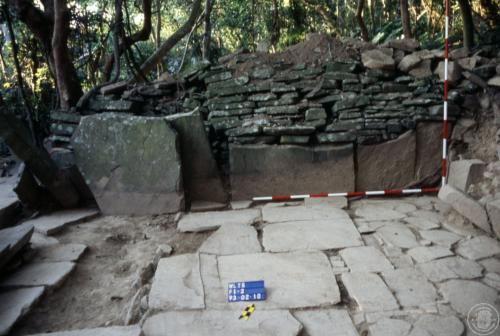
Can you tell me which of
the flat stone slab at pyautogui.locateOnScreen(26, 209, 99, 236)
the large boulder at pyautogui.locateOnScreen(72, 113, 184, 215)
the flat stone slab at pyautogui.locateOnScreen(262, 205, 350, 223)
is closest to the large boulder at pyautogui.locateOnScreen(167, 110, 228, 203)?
the large boulder at pyautogui.locateOnScreen(72, 113, 184, 215)

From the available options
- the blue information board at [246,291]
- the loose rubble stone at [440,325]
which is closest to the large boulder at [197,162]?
the blue information board at [246,291]

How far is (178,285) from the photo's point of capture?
2.86 metres

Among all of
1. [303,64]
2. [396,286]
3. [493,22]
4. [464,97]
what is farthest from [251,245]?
[493,22]

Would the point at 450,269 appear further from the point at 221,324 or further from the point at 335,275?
the point at 221,324

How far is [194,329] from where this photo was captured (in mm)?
2381

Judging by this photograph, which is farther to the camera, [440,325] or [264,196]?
[264,196]

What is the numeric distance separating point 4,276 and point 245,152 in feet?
8.56

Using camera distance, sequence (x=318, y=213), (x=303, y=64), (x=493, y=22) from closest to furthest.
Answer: (x=318, y=213), (x=303, y=64), (x=493, y=22)

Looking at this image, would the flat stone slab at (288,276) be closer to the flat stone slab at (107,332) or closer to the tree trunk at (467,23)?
the flat stone slab at (107,332)

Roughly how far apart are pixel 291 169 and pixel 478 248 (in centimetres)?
205

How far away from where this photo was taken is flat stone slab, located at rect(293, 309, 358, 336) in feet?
7.64

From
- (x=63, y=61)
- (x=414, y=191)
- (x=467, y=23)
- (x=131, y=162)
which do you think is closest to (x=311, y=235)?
(x=414, y=191)

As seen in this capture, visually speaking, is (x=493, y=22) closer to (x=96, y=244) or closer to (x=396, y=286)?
(x=396, y=286)

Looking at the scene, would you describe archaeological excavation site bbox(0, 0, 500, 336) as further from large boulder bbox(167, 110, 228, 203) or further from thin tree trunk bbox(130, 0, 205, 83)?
thin tree trunk bbox(130, 0, 205, 83)
